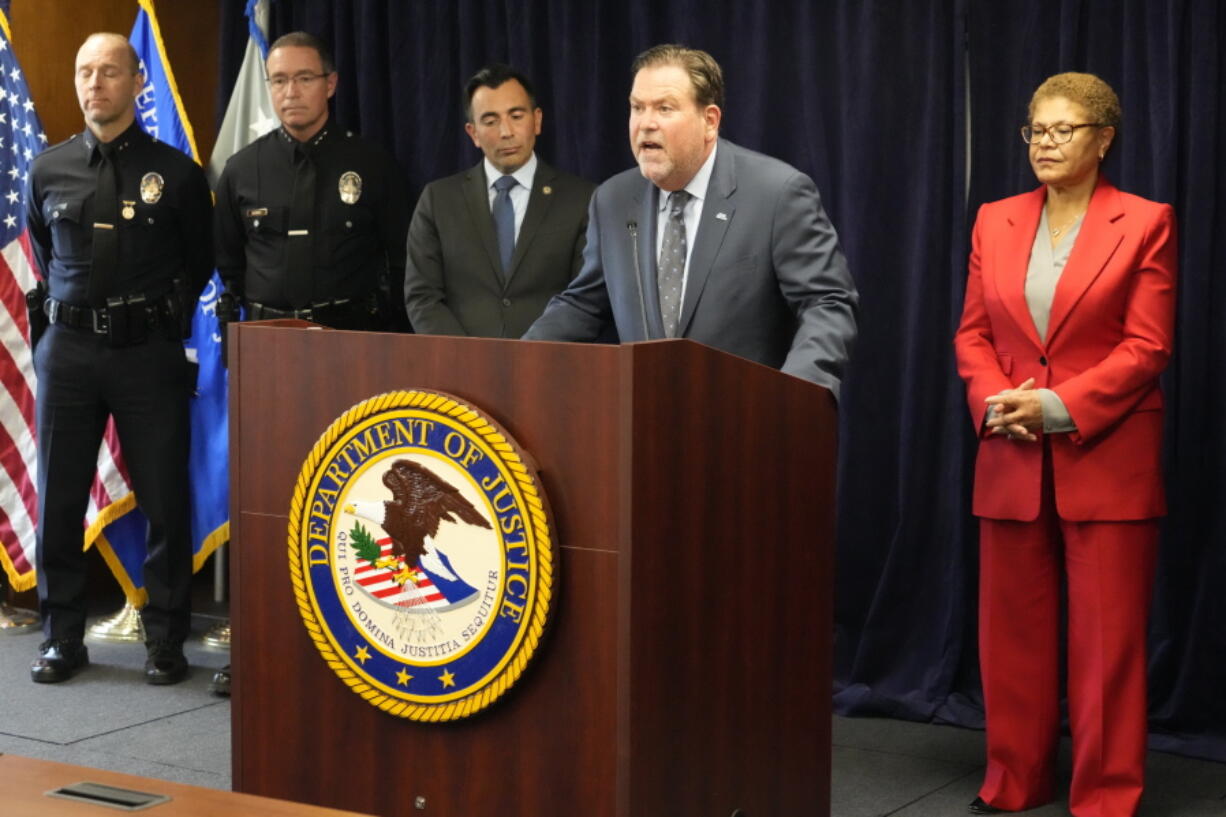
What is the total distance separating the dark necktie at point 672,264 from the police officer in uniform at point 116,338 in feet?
8.04

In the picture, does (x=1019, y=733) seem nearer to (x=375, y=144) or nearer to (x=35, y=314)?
(x=375, y=144)

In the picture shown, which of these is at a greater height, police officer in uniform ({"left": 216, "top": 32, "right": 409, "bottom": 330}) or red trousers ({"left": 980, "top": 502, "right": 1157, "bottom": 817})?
police officer in uniform ({"left": 216, "top": 32, "right": 409, "bottom": 330})

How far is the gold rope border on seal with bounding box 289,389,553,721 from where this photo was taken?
1966 millimetres

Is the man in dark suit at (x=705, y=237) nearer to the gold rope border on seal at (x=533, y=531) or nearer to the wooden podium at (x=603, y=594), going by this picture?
the wooden podium at (x=603, y=594)

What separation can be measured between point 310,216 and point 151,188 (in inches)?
19.3

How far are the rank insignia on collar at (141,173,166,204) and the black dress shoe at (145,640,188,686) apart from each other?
1.31 m

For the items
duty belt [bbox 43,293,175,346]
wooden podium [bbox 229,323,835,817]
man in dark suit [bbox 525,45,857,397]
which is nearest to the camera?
wooden podium [bbox 229,323,835,817]

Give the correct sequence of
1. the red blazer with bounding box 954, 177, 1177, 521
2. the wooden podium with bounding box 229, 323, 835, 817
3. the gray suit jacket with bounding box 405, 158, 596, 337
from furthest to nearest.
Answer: the gray suit jacket with bounding box 405, 158, 596, 337, the red blazer with bounding box 954, 177, 1177, 521, the wooden podium with bounding box 229, 323, 835, 817

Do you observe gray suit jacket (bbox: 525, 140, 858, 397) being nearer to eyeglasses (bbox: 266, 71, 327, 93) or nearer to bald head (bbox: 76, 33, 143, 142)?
eyeglasses (bbox: 266, 71, 327, 93)

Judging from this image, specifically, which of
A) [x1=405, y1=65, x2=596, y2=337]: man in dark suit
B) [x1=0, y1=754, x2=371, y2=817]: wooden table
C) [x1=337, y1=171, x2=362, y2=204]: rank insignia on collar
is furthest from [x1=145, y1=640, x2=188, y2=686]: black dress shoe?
[x1=0, y1=754, x2=371, y2=817]: wooden table

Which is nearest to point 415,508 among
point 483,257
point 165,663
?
point 483,257

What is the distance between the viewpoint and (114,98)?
4.74m

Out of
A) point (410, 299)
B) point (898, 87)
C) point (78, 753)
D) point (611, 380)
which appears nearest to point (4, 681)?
point (78, 753)


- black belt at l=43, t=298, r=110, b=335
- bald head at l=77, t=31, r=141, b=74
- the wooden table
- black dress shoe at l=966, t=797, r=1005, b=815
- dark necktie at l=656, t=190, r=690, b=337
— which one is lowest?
black dress shoe at l=966, t=797, r=1005, b=815
